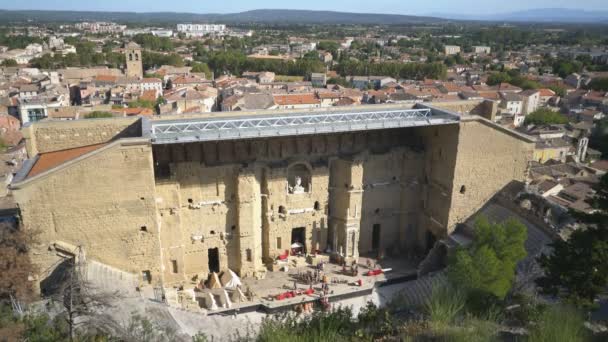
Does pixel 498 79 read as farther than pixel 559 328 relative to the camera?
Yes

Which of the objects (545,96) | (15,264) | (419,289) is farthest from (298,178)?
(545,96)

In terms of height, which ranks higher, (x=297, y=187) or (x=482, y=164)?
(x=482, y=164)

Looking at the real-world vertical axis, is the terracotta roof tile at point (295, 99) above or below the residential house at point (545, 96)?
above

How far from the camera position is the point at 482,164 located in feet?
78.8

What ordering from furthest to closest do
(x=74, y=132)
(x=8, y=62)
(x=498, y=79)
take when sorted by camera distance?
(x=8, y=62) < (x=498, y=79) < (x=74, y=132)

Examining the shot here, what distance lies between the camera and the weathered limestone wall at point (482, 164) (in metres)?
23.4

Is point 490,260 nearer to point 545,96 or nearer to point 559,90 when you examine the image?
point 545,96

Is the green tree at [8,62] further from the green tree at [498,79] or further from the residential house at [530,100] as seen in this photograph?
the residential house at [530,100]

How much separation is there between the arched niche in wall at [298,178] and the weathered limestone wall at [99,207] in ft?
25.1

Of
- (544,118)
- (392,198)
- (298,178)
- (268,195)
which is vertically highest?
(298,178)

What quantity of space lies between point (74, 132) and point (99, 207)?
4.38 meters

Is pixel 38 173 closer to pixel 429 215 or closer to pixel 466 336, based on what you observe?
pixel 466 336

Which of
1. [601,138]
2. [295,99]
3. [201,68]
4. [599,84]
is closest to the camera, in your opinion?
[601,138]

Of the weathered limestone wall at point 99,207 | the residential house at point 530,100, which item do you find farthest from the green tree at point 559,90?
the weathered limestone wall at point 99,207
